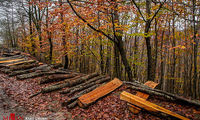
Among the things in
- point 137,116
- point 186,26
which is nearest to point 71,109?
point 137,116

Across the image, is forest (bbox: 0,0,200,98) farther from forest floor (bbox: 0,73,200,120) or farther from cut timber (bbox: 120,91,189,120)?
forest floor (bbox: 0,73,200,120)

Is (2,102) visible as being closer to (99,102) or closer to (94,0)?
(99,102)

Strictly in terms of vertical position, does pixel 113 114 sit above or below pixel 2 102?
below

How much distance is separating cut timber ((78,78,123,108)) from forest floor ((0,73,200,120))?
20 cm

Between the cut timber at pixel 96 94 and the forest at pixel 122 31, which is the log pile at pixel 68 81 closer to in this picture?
the cut timber at pixel 96 94

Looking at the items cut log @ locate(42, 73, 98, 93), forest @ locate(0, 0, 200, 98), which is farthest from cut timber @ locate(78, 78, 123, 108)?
forest @ locate(0, 0, 200, 98)

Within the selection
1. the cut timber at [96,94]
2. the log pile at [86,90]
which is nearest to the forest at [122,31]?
the cut timber at [96,94]

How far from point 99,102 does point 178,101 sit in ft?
10.6

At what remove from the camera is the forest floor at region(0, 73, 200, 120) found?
12.5 feet

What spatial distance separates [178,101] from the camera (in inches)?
162

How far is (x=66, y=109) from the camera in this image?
4.36 meters

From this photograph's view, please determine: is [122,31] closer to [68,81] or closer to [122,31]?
[122,31]

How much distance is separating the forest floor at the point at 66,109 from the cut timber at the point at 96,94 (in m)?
0.20

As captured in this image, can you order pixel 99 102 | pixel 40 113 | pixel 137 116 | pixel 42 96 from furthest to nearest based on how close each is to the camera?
1. pixel 42 96
2. pixel 99 102
3. pixel 40 113
4. pixel 137 116
